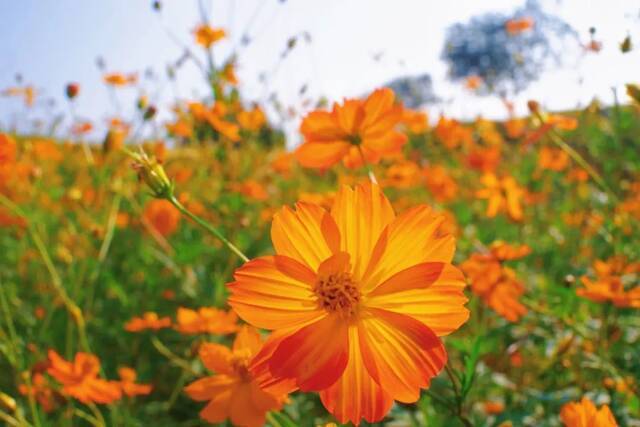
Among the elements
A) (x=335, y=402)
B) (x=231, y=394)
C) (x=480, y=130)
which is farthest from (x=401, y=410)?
(x=480, y=130)

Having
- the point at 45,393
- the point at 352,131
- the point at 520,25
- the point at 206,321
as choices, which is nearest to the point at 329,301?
the point at 352,131

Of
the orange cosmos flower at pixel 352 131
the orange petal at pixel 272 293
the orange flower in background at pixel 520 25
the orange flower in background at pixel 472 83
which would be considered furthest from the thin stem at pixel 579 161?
the orange flower in background at pixel 472 83

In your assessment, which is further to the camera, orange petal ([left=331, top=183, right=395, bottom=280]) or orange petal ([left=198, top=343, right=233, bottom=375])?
orange petal ([left=198, top=343, right=233, bottom=375])

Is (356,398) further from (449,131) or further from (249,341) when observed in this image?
(449,131)

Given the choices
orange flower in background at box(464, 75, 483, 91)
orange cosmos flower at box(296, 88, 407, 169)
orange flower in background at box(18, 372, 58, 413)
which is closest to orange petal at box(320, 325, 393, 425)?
orange cosmos flower at box(296, 88, 407, 169)

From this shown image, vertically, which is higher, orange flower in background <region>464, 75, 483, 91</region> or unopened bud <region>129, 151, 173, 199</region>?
orange flower in background <region>464, 75, 483, 91</region>

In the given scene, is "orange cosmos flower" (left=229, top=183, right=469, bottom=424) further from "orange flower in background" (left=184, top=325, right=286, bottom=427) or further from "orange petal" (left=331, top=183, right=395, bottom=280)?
"orange flower in background" (left=184, top=325, right=286, bottom=427)

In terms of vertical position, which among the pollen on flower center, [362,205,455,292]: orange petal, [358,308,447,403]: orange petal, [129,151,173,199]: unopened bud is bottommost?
[358,308,447,403]: orange petal
